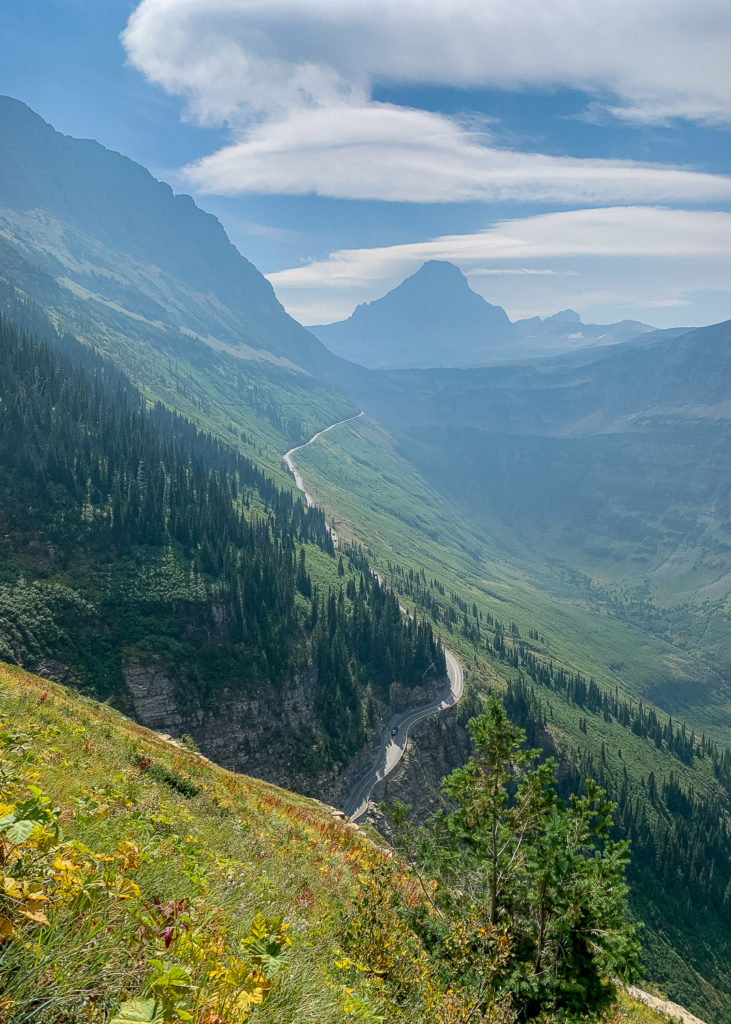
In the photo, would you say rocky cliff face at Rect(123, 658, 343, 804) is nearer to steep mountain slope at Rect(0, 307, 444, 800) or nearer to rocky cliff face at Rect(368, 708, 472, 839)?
steep mountain slope at Rect(0, 307, 444, 800)

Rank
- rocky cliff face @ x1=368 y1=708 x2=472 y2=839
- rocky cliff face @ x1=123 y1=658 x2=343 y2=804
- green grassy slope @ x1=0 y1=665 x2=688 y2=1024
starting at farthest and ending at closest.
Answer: rocky cliff face @ x1=368 y1=708 x2=472 y2=839 < rocky cliff face @ x1=123 y1=658 x2=343 y2=804 < green grassy slope @ x1=0 y1=665 x2=688 y2=1024

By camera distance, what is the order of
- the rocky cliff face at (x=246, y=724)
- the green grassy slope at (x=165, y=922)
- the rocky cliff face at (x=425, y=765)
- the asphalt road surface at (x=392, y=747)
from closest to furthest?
the green grassy slope at (x=165, y=922) < the rocky cliff face at (x=246, y=724) < the asphalt road surface at (x=392, y=747) < the rocky cliff face at (x=425, y=765)

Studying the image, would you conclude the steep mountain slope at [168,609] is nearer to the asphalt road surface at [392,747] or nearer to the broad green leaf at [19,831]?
the asphalt road surface at [392,747]

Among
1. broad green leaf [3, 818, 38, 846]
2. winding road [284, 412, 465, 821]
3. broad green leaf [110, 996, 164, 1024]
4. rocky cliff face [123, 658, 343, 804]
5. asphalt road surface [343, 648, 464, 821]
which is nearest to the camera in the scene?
broad green leaf [110, 996, 164, 1024]

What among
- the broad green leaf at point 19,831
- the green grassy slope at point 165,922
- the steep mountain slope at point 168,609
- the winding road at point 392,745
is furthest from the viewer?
the winding road at point 392,745

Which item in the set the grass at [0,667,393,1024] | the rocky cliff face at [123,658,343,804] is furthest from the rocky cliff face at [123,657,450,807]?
the grass at [0,667,393,1024]

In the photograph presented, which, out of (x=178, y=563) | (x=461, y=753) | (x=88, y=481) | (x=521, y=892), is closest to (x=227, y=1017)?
(x=521, y=892)

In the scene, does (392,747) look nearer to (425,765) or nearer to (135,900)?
(425,765)

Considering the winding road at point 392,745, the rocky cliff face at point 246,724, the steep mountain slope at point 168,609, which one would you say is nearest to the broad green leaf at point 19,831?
the steep mountain slope at point 168,609

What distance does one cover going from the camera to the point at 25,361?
159 meters

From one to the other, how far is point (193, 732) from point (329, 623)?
180 ft

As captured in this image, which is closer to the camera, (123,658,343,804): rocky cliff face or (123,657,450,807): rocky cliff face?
(123,658,343,804): rocky cliff face

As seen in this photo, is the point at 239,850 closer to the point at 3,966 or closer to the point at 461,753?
the point at 3,966

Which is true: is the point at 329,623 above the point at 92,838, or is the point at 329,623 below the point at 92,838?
below
